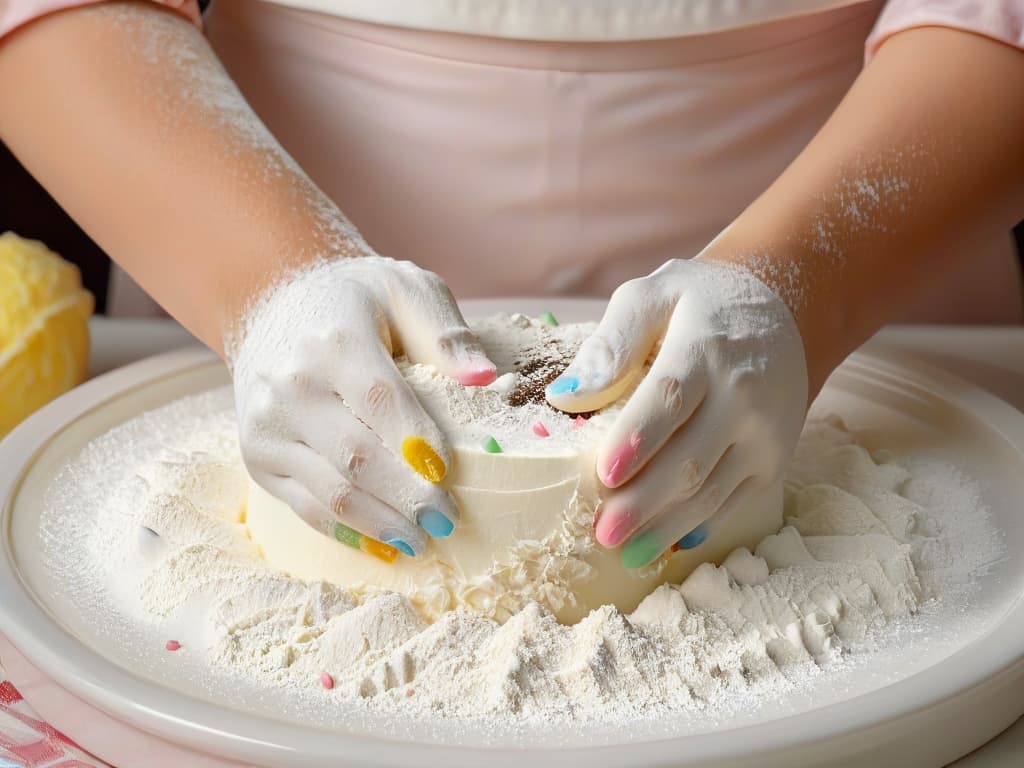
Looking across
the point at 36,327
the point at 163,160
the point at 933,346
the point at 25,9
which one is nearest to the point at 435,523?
the point at 163,160

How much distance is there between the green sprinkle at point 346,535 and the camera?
78cm

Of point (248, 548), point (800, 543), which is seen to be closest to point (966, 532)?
point (800, 543)

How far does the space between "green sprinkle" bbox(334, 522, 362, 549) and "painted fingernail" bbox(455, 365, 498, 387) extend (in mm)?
113

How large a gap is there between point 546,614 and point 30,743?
0.30m

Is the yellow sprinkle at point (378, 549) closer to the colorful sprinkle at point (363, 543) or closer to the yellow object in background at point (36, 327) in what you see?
the colorful sprinkle at point (363, 543)

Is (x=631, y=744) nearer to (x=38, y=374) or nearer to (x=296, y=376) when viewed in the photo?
(x=296, y=376)

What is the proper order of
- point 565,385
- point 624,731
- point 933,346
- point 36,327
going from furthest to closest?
1. point 933,346
2. point 36,327
3. point 565,385
4. point 624,731

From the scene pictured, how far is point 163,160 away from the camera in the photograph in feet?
3.24

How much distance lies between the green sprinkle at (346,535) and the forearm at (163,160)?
0.19 meters

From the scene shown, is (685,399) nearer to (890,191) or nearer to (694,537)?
(694,537)

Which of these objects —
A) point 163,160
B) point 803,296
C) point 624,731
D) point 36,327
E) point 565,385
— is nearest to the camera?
point 624,731

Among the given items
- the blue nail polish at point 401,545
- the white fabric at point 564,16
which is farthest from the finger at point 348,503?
the white fabric at point 564,16

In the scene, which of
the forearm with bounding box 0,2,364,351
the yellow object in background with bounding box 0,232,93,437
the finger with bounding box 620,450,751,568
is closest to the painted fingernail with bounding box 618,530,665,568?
the finger with bounding box 620,450,751,568

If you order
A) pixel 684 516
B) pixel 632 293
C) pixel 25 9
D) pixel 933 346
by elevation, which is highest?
pixel 25 9
